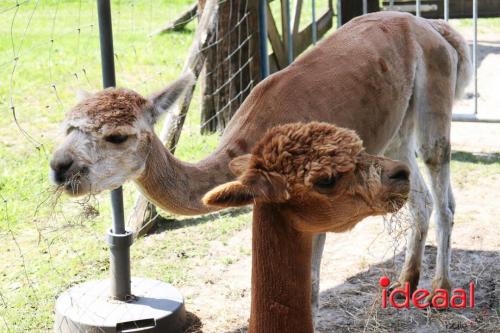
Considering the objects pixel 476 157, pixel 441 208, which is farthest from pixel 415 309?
pixel 476 157

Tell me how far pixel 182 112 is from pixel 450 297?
246cm

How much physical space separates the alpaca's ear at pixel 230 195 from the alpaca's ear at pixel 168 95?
5.64 ft

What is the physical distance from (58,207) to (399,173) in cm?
453

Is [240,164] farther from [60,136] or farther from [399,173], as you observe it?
[60,136]

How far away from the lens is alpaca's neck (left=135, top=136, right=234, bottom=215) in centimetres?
463

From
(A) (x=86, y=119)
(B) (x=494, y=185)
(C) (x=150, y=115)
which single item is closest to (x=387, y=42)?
(C) (x=150, y=115)

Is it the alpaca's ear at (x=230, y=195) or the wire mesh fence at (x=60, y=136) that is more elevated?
the alpaca's ear at (x=230, y=195)

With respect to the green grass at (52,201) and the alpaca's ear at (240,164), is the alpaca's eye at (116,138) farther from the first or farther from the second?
the alpaca's ear at (240,164)

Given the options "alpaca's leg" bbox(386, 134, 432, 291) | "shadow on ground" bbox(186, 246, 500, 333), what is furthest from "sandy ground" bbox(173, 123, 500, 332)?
"alpaca's leg" bbox(386, 134, 432, 291)

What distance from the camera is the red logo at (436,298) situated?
18.6ft

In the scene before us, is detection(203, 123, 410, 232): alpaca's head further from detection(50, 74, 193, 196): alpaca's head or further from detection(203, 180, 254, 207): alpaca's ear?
detection(50, 74, 193, 196): alpaca's head

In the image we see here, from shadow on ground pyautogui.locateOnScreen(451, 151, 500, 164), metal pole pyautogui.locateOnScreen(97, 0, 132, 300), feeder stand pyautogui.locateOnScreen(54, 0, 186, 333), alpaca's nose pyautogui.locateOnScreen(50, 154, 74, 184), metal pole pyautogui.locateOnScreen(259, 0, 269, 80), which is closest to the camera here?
alpaca's nose pyautogui.locateOnScreen(50, 154, 74, 184)

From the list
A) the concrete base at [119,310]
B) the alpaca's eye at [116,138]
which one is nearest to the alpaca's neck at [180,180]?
the alpaca's eye at [116,138]

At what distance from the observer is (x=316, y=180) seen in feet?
9.99
